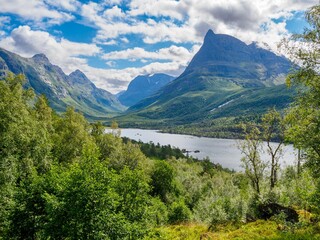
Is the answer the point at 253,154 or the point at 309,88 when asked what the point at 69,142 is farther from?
the point at 309,88

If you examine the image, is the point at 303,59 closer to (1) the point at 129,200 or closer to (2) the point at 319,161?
(2) the point at 319,161

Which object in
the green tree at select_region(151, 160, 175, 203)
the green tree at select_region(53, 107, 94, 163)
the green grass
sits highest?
the green tree at select_region(53, 107, 94, 163)

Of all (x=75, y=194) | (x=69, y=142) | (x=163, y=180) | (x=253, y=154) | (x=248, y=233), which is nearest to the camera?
(x=75, y=194)

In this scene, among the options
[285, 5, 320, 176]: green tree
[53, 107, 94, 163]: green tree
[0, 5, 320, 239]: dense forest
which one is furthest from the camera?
[53, 107, 94, 163]: green tree

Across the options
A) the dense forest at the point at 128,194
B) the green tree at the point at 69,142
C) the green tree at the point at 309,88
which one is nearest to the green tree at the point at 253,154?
the dense forest at the point at 128,194

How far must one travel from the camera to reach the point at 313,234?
73.8ft

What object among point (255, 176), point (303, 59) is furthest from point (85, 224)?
point (255, 176)

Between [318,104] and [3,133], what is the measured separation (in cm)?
3244

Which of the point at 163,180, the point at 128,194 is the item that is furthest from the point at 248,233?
the point at 163,180

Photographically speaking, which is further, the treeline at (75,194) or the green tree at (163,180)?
the green tree at (163,180)

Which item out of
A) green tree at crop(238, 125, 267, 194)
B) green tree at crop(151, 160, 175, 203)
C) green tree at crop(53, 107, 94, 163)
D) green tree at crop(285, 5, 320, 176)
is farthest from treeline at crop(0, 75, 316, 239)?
green tree at crop(151, 160, 175, 203)

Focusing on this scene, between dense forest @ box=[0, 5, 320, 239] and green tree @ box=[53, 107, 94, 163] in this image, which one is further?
green tree @ box=[53, 107, 94, 163]

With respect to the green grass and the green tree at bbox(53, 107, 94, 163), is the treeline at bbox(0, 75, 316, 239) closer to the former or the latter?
the green tree at bbox(53, 107, 94, 163)

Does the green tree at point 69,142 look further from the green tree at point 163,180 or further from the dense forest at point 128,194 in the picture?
the green tree at point 163,180
